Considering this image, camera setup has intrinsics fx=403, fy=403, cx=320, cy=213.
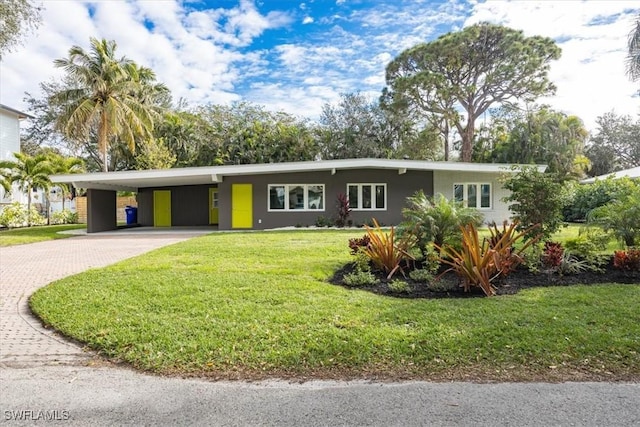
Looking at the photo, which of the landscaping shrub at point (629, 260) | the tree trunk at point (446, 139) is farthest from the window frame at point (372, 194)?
the tree trunk at point (446, 139)

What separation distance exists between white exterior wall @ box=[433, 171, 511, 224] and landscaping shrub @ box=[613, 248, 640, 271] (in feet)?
36.3

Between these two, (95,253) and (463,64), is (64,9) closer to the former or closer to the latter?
(95,253)

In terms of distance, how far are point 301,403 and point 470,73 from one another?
27.8 metres

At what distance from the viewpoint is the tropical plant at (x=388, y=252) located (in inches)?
257

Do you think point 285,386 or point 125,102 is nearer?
point 285,386

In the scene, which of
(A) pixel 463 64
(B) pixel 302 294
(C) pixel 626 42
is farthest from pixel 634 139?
(B) pixel 302 294

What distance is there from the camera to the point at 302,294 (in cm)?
529

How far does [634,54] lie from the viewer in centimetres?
1111

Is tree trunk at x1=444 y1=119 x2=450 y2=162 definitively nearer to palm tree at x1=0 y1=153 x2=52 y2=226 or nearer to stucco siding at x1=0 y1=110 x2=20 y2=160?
palm tree at x1=0 y1=153 x2=52 y2=226

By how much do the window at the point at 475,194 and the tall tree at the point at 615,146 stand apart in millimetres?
24142

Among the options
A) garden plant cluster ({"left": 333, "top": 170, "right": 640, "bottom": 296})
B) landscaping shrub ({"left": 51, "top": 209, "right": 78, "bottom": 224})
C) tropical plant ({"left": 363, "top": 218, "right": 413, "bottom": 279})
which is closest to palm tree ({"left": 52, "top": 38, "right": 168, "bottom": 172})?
landscaping shrub ({"left": 51, "top": 209, "right": 78, "bottom": 224})

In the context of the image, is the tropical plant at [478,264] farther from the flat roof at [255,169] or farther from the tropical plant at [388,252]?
the flat roof at [255,169]

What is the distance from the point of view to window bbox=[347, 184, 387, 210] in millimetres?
17297

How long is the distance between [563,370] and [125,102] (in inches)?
864
